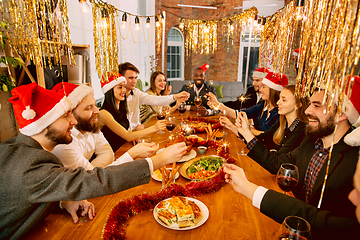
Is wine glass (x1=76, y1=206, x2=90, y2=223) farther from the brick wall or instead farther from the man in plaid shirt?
the brick wall

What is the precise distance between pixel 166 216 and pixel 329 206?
90 cm

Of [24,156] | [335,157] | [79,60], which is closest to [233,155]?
[335,157]

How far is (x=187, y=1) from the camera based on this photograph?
315 inches

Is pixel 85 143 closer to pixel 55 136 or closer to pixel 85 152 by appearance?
pixel 85 152

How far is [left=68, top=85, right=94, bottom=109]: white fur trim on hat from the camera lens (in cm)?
148

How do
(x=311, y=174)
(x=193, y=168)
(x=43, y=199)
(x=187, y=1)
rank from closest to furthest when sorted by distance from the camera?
(x=43, y=199), (x=311, y=174), (x=193, y=168), (x=187, y=1)

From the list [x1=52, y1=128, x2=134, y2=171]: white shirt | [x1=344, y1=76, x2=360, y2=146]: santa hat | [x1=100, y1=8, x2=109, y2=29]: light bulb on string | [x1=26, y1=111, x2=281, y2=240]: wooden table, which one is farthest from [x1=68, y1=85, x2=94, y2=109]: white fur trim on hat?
[x1=344, y1=76, x2=360, y2=146]: santa hat

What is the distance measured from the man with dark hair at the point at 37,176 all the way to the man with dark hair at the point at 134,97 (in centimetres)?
152

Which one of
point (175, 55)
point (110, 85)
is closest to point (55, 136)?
point (110, 85)

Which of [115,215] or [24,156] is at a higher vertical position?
[24,156]

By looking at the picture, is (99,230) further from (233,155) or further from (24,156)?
(233,155)

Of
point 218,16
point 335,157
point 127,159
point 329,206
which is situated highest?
point 218,16

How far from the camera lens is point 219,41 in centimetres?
835

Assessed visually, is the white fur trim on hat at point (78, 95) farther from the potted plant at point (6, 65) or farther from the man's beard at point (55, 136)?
the potted plant at point (6, 65)
